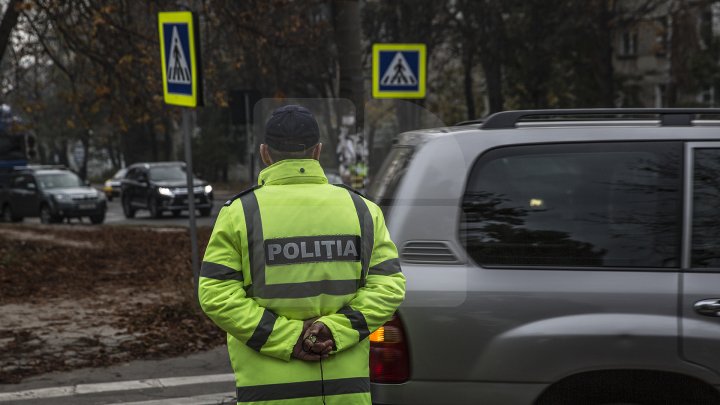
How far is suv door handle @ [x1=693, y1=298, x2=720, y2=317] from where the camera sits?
12.0 feet

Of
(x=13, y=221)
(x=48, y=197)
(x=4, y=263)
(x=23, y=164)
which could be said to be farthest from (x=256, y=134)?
(x=23, y=164)

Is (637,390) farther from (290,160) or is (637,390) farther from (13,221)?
(13,221)

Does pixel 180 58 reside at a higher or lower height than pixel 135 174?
higher

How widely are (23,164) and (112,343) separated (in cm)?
2911

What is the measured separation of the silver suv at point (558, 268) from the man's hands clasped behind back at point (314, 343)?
2.36ft

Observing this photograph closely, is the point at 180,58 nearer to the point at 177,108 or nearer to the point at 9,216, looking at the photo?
the point at 177,108

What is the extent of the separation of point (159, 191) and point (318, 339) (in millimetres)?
28090

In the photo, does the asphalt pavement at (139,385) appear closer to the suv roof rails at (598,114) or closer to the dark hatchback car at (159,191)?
the suv roof rails at (598,114)

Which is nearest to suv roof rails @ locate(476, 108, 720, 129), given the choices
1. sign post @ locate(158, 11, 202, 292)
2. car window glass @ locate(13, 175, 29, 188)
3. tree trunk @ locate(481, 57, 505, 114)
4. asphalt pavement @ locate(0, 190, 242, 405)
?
asphalt pavement @ locate(0, 190, 242, 405)

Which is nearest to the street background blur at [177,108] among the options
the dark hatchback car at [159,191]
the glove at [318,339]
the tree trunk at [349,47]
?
the tree trunk at [349,47]

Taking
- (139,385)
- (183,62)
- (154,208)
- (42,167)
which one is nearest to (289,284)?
(139,385)

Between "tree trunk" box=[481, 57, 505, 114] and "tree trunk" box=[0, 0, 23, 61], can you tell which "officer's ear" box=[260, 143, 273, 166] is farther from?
"tree trunk" box=[481, 57, 505, 114]

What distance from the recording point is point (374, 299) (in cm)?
315

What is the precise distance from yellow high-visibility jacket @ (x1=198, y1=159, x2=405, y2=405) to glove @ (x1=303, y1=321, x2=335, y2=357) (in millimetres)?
25
